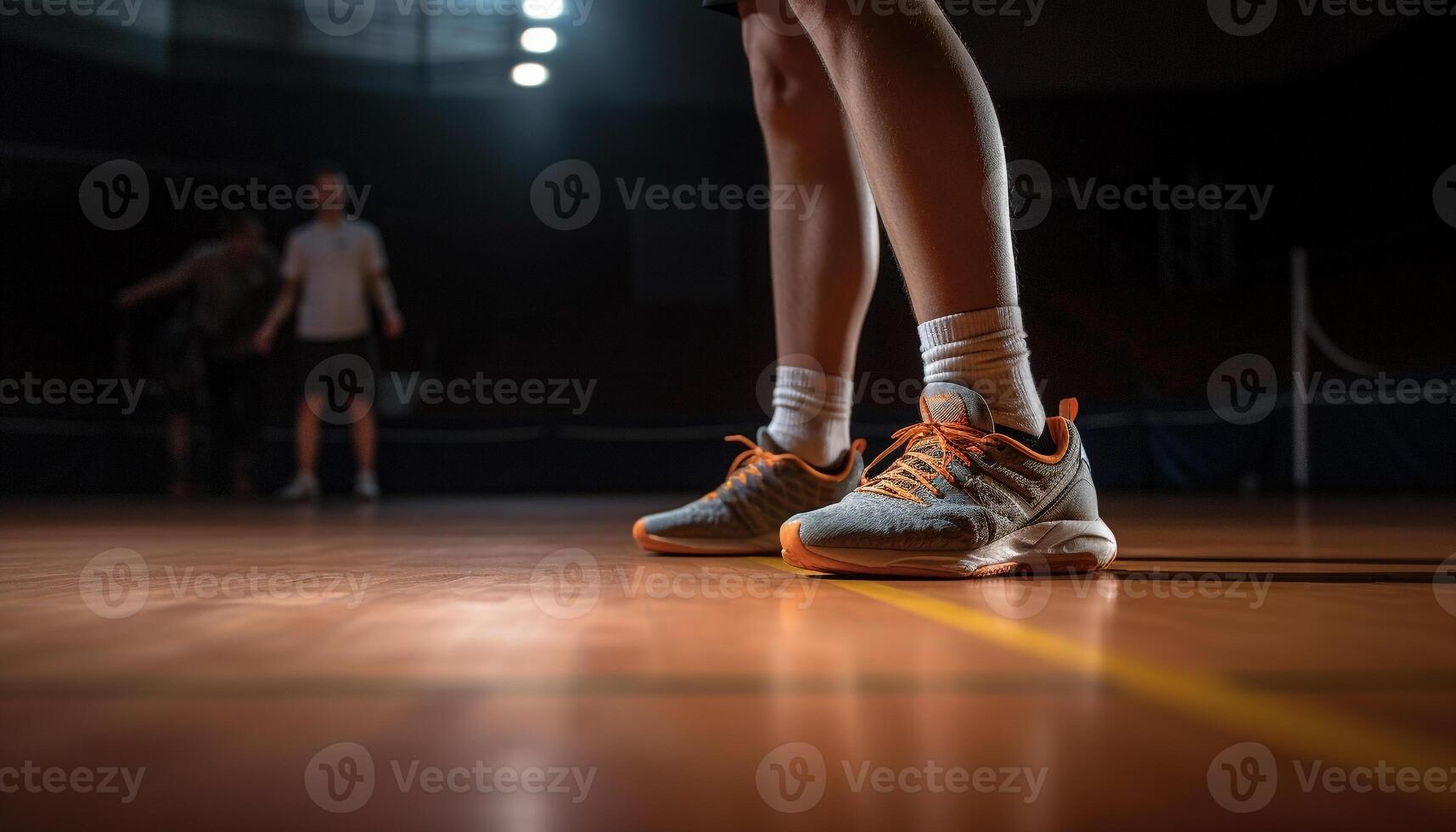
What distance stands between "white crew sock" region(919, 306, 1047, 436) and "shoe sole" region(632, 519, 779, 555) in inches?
11.5

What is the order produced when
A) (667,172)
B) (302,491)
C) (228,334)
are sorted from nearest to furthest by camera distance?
(302,491), (228,334), (667,172)

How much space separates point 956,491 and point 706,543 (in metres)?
0.32

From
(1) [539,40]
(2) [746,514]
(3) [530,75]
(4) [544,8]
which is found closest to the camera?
(2) [746,514]

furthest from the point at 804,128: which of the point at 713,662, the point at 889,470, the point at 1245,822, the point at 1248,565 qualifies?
the point at 1245,822

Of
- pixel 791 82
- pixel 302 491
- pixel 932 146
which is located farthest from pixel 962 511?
pixel 302 491

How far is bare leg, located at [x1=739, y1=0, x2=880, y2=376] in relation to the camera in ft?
3.08

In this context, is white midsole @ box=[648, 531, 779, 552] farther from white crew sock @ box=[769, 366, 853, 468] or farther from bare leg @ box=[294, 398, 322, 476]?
bare leg @ box=[294, 398, 322, 476]

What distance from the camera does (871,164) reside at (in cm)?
69

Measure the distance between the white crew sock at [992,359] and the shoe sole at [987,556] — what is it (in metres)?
0.08

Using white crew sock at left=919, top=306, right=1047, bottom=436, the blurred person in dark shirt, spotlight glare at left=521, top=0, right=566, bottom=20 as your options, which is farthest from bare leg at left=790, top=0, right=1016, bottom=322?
spotlight glare at left=521, top=0, right=566, bottom=20

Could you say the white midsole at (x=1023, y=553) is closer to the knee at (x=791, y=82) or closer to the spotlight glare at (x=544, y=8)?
the knee at (x=791, y=82)

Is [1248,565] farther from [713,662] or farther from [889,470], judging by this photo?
[713,662]

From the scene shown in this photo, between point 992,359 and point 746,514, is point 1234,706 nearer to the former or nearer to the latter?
point 992,359

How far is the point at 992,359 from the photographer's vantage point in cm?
66
